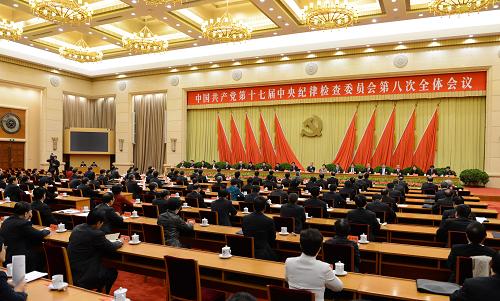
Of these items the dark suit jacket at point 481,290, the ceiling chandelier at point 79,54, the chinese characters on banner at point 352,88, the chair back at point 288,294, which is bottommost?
the chair back at point 288,294

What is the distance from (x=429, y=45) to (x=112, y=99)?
16.1 metres

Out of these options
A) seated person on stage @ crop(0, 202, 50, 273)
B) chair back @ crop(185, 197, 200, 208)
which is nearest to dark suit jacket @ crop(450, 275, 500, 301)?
seated person on stage @ crop(0, 202, 50, 273)

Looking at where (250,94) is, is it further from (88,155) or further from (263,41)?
(88,155)

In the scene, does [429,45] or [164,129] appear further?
[164,129]

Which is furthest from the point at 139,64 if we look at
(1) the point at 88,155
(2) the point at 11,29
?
(2) the point at 11,29

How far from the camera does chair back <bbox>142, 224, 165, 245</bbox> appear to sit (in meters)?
4.68

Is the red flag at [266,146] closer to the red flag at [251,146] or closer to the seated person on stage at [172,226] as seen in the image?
the red flag at [251,146]

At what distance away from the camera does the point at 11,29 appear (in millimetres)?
12891

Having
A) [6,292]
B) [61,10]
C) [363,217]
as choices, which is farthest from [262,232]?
[61,10]

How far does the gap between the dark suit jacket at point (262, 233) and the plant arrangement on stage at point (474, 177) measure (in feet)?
38.6

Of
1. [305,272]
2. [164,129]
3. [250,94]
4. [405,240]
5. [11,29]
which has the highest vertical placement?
[11,29]

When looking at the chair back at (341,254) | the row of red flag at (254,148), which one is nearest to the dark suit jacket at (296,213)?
the chair back at (341,254)

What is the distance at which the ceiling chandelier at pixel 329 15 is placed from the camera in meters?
10.8

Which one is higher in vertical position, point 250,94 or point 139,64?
point 139,64
